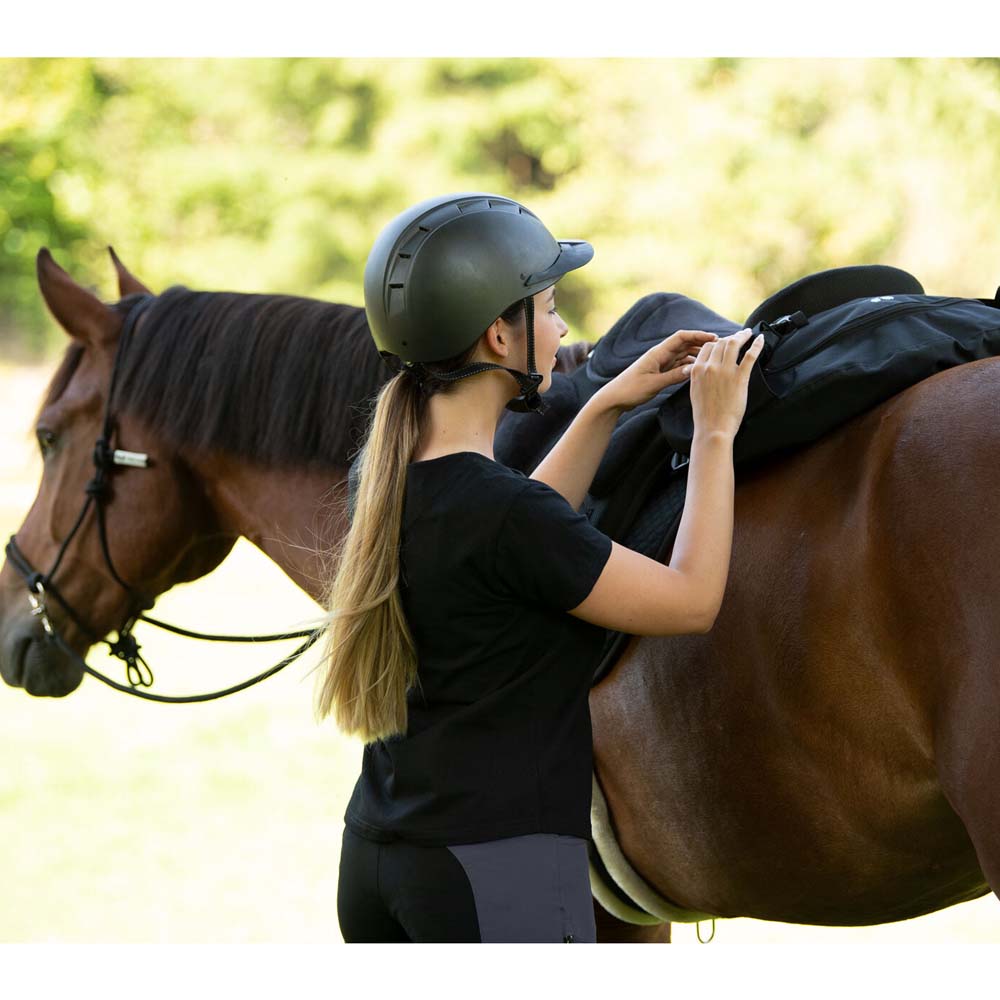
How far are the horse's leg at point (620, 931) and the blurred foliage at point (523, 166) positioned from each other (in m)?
15.6

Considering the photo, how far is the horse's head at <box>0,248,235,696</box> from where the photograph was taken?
10.1 ft

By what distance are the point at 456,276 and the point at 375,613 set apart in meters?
0.55

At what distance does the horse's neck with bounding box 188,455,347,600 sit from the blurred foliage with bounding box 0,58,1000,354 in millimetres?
15423

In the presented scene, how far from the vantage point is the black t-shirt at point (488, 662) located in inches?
66.6

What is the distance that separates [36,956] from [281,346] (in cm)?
154

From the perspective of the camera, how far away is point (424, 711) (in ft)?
5.97

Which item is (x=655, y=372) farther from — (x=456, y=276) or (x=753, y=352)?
(x=456, y=276)

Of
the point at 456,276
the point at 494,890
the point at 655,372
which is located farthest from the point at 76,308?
the point at 494,890

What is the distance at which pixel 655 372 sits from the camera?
1968 mm

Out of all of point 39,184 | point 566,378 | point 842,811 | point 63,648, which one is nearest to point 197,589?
point 63,648

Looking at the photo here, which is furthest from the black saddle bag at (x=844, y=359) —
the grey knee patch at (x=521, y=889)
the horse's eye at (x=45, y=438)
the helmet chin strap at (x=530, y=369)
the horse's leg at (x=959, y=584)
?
the horse's eye at (x=45, y=438)

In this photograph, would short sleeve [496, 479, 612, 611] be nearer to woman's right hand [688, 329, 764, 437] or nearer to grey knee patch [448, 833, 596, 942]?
woman's right hand [688, 329, 764, 437]

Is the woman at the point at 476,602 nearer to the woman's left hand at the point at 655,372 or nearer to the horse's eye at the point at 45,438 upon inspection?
the woman's left hand at the point at 655,372

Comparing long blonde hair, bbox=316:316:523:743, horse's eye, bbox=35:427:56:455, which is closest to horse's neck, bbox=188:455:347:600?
horse's eye, bbox=35:427:56:455
